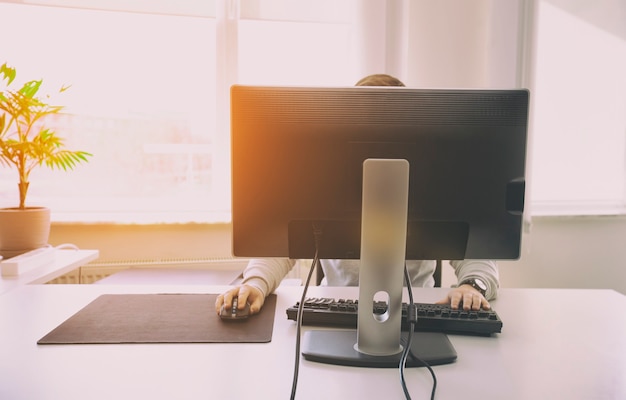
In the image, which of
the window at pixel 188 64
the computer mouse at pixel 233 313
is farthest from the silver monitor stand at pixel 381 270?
the window at pixel 188 64

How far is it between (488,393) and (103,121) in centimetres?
234

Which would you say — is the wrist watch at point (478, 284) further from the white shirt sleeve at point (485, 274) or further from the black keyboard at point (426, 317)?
the black keyboard at point (426, 317)

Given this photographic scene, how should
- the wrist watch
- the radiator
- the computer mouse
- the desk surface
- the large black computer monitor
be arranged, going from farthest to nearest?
1. the radiator
2. the wrist watch
3. the computer mouse
4. the large black computer monitor
5. the desk surface

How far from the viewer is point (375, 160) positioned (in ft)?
2.57

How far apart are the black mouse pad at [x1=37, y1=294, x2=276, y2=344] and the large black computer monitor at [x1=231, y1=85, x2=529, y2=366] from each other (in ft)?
0.65

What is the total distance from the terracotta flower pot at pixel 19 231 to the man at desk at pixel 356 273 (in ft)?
3.29

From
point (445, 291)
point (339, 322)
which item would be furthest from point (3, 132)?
point (445, 291)

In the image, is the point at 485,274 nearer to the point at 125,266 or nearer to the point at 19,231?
the point at 19,231

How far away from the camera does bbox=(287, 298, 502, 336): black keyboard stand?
92cm

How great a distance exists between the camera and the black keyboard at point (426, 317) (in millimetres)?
917

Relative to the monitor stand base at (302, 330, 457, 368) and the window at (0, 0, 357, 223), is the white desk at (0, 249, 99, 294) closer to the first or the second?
the window at (0, 0, 357, 223)

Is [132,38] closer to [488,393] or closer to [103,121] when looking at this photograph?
[103,121]

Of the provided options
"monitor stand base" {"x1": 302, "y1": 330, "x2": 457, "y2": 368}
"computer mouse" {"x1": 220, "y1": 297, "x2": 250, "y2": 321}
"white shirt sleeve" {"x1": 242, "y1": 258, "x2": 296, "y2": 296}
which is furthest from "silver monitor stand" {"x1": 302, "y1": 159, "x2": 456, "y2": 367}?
"white shirt sleeve" {"x1": 242, "y1": 258, "x2": 296, "y2": 296}

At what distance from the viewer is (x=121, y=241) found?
245 cm
